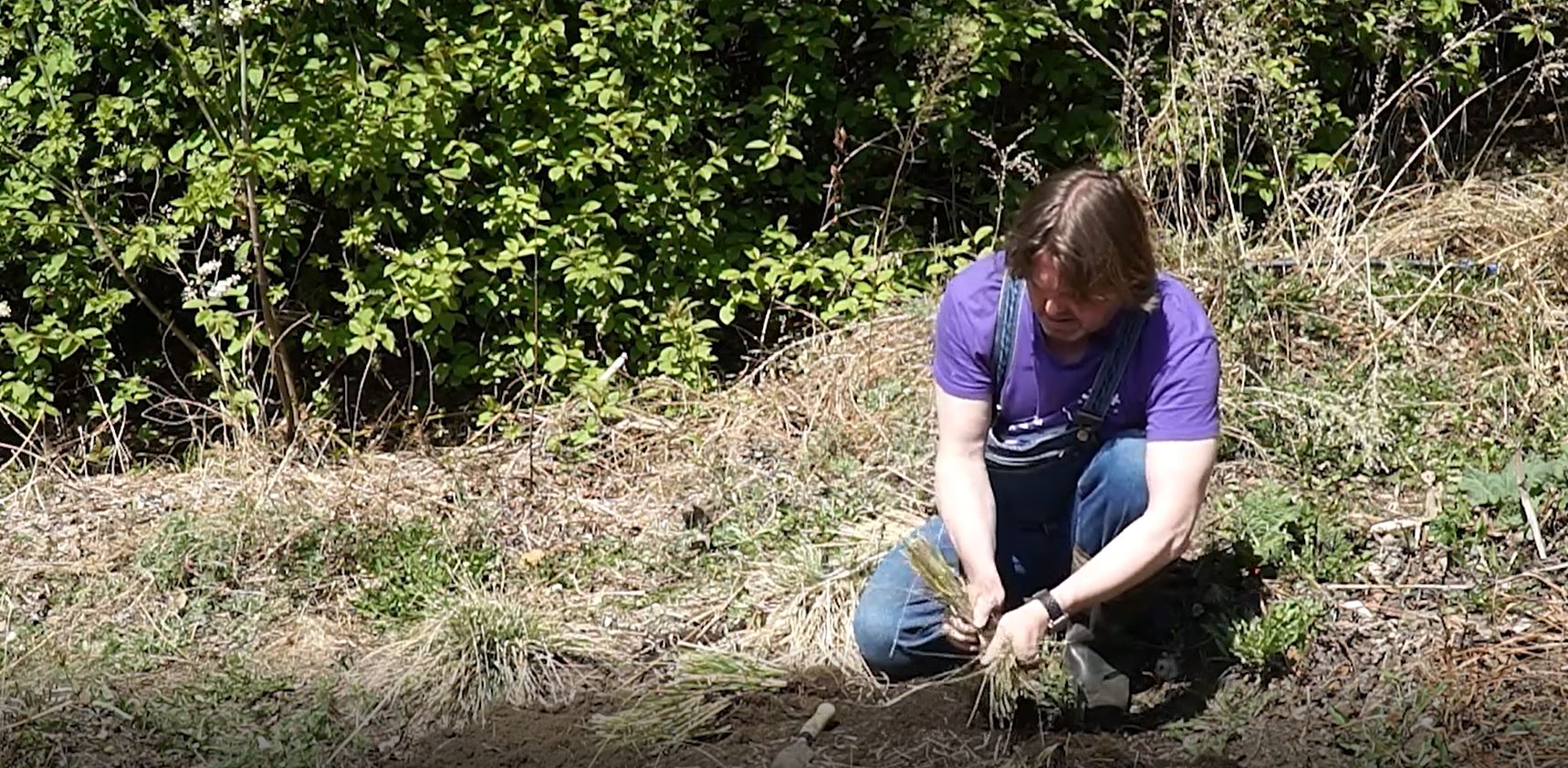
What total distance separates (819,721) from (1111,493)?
78 cm

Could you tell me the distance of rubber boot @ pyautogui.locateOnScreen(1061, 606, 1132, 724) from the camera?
3553mm

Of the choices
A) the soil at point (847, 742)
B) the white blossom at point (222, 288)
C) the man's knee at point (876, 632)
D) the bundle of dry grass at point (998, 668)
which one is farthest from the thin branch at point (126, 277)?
the bundle of dry grass at point (998, 668)

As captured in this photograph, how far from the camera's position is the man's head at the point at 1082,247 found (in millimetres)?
3146

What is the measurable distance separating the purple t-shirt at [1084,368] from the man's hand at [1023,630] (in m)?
0.41

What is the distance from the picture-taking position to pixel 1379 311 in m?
5.16

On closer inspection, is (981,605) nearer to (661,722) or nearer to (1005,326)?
(1005,326)

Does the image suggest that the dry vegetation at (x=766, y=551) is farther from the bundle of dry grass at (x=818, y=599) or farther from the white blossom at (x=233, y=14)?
the white blossom at (x=233, y=14)

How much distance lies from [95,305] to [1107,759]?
3.45 metres

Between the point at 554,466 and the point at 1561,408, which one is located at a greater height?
the point at 1561,408

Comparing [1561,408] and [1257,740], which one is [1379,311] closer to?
[1561,408]

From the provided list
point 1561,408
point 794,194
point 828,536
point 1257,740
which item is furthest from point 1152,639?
point 794,194

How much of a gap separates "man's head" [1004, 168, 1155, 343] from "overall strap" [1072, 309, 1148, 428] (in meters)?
0.10

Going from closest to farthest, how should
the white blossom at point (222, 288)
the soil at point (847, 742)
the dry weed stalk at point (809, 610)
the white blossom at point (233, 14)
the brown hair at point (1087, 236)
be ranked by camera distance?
1. the brown hair at point (1087, 236)
2. the soil at point (847, 742)
3. the dry weed stalk at point (809, 610)
4. the white blossom at point (233, 14)
5. the white blossom at point (222, 288)

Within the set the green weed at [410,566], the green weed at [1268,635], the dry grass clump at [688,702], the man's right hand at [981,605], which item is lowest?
the green weed at [410,566]
